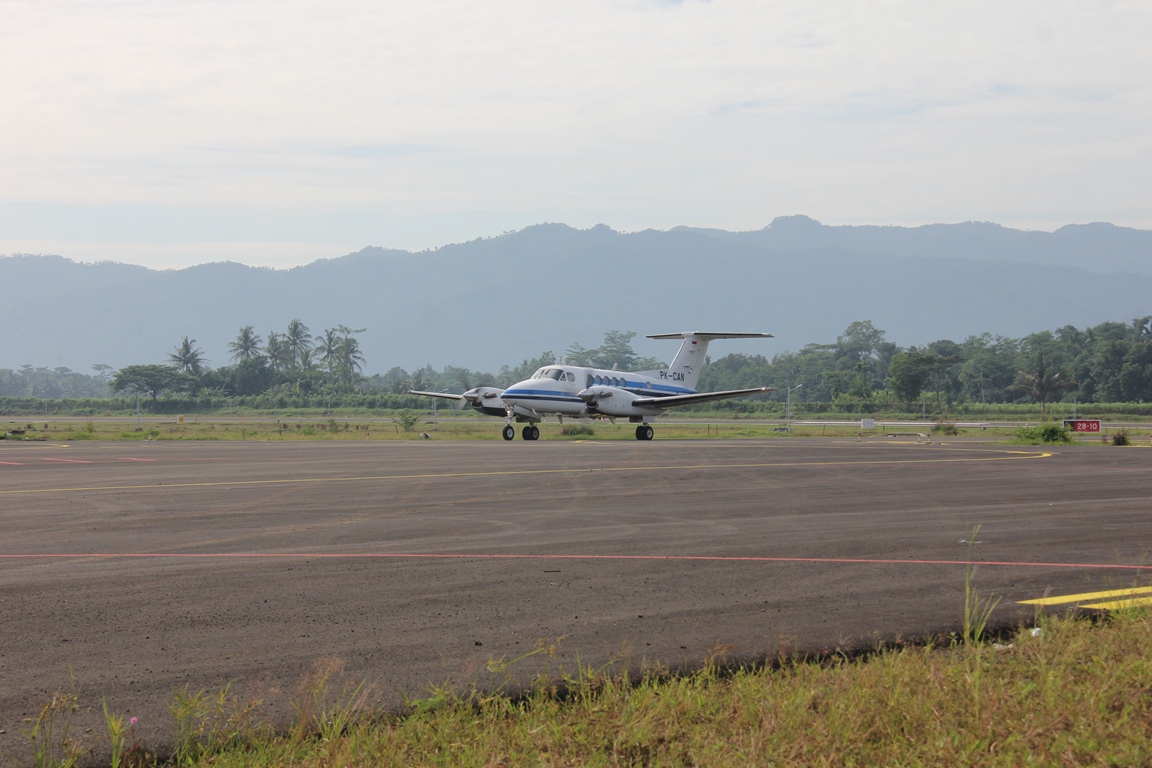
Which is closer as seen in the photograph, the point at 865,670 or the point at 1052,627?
the point at 865,670

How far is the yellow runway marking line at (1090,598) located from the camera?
8227mm

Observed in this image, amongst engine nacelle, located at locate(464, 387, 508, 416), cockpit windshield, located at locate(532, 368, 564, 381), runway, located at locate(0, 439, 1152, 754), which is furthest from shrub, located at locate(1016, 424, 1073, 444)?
engine nacelle, located at locate(464, 387, 508, 416)

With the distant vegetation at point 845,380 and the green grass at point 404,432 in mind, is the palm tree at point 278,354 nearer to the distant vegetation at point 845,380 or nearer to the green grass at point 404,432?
the distant vegetation at point 845,380

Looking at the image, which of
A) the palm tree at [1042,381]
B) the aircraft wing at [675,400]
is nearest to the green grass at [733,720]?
the aircraft wing at [675,400]

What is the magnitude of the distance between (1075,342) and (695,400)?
461 ft

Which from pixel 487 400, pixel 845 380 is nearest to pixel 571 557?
pixel 487 400

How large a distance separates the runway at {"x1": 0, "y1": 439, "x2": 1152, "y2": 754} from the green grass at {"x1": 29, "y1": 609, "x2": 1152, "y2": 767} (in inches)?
12.8

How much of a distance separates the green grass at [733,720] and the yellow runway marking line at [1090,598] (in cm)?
181

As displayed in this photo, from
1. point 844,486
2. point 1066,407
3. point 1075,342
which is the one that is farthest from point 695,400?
point 1075,342

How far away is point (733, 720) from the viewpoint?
5.42 m

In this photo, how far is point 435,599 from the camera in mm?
8352

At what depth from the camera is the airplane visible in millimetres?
42594

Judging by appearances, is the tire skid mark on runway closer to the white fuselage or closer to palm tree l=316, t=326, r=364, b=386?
the white fuselage

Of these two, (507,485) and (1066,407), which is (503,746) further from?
(1066,407)
